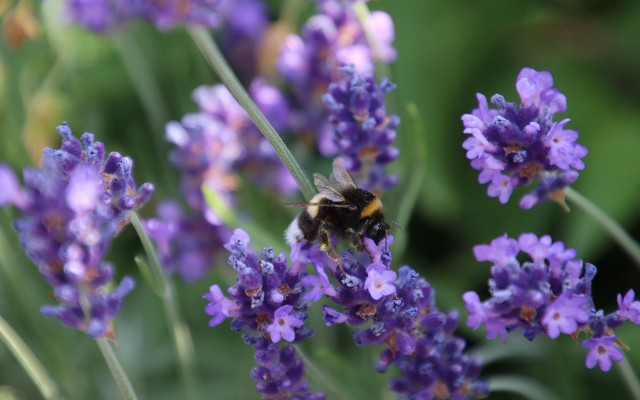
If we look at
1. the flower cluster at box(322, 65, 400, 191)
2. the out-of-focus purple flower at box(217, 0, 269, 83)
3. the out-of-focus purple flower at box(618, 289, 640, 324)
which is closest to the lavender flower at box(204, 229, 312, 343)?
the flower cluster at box(322, 65, 400, 191)

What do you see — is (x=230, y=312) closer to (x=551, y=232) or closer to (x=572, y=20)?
(x=551, y=232)

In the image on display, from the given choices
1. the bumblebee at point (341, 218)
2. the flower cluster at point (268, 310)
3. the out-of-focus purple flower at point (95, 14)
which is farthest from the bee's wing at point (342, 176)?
the out-of-focus purple flower at point (95, 14)

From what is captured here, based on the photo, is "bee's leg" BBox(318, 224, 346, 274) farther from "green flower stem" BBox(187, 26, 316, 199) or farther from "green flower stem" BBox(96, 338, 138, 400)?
"green flower stem" BBox(96, 338, 138, 400)

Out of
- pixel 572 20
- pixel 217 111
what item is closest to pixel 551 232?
pixel 572 20

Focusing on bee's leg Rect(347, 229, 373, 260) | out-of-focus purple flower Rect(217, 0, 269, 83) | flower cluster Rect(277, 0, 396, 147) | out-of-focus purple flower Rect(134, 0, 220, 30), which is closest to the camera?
bee's leg Rect(347, 229, 373, 260)

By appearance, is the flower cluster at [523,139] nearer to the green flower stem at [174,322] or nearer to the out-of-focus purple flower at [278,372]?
the out-of-focus purple flower at [278,372]

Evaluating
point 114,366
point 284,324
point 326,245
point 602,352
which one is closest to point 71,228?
point 114,366

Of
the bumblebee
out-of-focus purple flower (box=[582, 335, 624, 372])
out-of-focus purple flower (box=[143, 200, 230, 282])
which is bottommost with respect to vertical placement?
out-of-focus purple flower (box=[582, 335, 624, 372])
